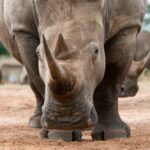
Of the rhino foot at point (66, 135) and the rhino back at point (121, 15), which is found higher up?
the rhino back at point (121, 15)

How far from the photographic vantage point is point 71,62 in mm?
6652

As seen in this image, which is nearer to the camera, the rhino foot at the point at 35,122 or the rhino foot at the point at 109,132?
the rhino foot at the point at 109,132

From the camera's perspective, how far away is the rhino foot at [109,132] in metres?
7.96

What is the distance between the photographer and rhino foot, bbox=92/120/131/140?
26.1 feet

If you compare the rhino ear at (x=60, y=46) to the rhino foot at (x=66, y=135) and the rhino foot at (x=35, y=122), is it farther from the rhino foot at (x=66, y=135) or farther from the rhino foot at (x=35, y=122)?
the rhino foot at (x=35, y=122)

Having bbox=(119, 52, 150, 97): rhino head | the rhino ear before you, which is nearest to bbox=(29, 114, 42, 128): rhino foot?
the rhino ear

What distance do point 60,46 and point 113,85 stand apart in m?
1.65

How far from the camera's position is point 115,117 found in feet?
27.2

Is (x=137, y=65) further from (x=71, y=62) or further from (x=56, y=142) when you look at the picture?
(x=71, y=62)

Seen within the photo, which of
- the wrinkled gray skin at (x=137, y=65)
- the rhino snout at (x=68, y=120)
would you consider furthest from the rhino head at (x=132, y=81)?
the rhino snout at (x=68, y=120)

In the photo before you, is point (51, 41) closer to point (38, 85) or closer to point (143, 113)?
point (38, 85)

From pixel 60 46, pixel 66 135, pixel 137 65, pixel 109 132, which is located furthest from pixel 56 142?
pixel 137 65

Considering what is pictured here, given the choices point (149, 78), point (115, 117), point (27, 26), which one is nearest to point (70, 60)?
point (27, 26)

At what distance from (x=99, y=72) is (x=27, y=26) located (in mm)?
935
